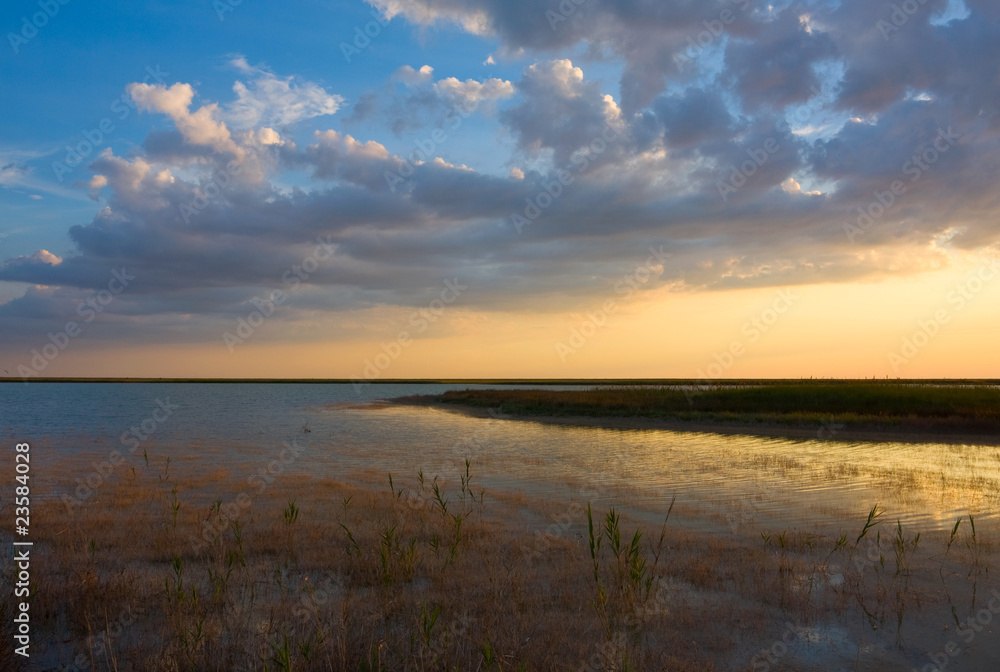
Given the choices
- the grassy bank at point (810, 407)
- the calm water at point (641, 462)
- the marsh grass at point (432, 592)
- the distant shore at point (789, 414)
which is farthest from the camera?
the grassy bank at point (810, 407)

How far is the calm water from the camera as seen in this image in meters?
13.7

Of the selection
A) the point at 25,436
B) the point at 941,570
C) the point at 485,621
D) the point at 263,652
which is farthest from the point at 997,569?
the point at 25,436

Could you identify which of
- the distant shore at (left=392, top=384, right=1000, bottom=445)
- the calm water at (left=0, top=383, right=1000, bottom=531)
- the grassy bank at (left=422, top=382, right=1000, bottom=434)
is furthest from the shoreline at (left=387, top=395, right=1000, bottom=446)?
the calm water at (left=0, top=383, right=1000, bottom=531)

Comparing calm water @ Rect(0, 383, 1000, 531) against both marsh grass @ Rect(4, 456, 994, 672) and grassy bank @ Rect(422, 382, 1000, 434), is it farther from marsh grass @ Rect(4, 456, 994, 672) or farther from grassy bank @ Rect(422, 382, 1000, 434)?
grassy bank @ Rect(422, 382, 1000, 434)

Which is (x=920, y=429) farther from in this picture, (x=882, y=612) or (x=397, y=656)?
(x=397, y=656)

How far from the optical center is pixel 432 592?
7363mm

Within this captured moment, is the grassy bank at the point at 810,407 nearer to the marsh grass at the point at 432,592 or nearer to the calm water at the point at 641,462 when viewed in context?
the calm water at the point at 641,462

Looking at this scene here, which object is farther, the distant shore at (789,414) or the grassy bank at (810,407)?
the grassy bank at (810,407)

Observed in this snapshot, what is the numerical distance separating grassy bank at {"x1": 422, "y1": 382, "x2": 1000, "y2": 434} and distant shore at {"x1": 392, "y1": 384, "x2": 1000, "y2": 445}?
0.14ft

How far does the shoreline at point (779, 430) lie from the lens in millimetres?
27641

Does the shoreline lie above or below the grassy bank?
below

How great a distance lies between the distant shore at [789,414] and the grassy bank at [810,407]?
0.14 ft

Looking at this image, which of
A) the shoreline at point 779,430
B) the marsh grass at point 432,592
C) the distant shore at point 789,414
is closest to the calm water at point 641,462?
the shoreline at point 779,430

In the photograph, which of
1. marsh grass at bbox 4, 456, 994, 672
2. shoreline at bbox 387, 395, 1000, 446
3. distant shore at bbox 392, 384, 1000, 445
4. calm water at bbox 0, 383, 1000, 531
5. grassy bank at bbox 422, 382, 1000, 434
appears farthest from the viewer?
grassy bank at bbox 422, 382, 1000, 434
